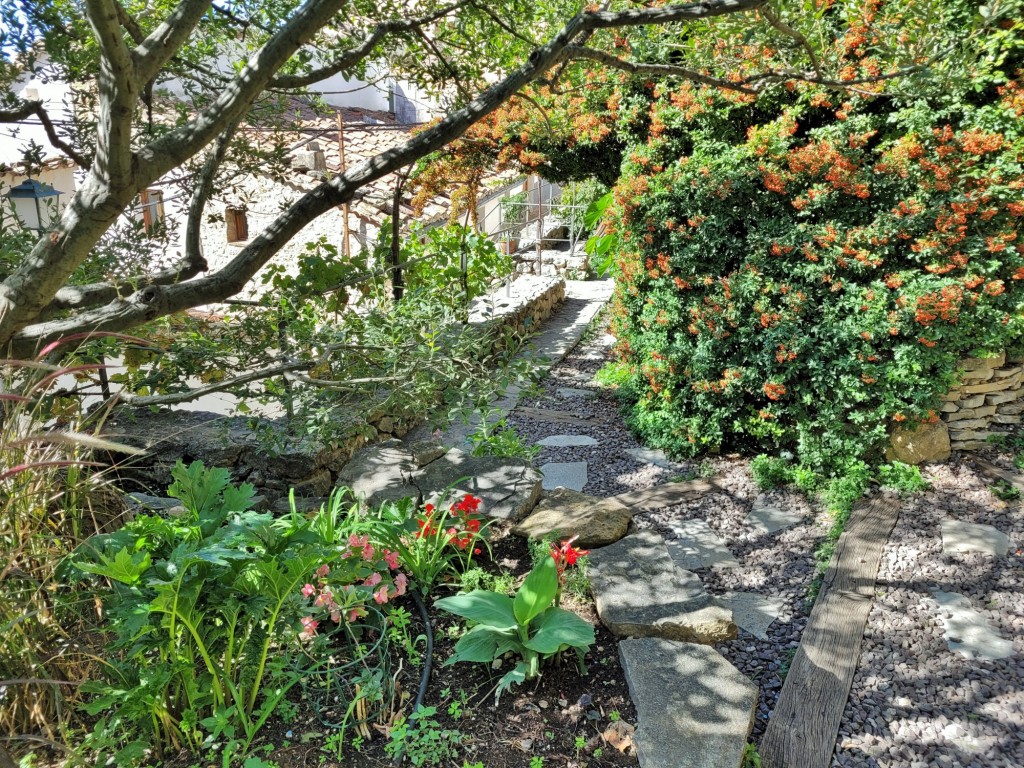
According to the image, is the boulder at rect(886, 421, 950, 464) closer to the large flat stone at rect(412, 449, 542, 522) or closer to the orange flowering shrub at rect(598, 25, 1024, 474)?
the orange flowering shrub at rect(598, 25, 1024, 474)

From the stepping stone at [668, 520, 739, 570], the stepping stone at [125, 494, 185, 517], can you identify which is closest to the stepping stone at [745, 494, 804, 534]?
the stepping stone at [668, 520, 739, 570]

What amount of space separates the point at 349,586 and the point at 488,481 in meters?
1.35

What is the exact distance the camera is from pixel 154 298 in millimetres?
2137

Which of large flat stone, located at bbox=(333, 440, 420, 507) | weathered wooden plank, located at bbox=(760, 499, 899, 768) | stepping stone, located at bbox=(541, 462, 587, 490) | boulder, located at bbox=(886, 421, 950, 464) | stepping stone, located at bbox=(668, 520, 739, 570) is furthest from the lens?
stepping stone, located at bbox=(541, 462, 587, 490)

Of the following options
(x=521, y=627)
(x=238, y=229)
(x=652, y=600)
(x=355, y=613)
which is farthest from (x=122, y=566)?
(x=238, y=229)

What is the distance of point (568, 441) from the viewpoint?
5820 mm

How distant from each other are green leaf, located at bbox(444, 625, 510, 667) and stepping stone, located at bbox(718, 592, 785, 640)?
4.56 ft

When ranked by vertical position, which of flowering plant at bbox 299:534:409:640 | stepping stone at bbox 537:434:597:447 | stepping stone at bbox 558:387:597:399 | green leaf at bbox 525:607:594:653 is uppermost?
flowering plant at bbox 299:534:409:640

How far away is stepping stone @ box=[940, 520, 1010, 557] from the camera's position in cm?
393

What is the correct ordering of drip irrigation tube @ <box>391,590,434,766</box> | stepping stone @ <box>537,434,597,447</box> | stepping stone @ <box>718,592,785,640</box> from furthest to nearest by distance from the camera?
stepping stone @ <box>537,434,597,447</box>
stepping stone @ <box>718,592,785,640</box>
drip irrigation tube @ <box>391,590,434,766</box>

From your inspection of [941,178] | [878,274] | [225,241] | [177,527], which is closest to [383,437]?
[177,527]

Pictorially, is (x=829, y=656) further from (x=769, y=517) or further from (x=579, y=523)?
(x=769, y=517)

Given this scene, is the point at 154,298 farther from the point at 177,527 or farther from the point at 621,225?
the point at 621,225

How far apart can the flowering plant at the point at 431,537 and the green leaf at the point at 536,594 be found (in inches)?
19.8
